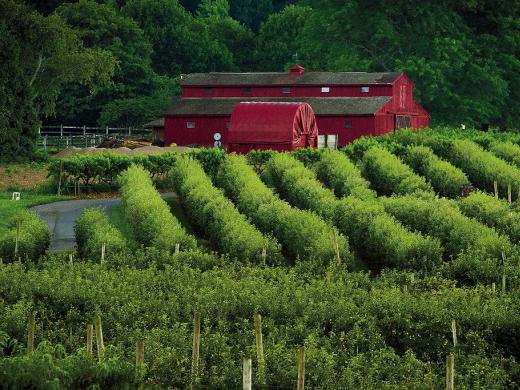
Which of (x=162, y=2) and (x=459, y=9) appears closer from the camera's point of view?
(x=459, y=9)

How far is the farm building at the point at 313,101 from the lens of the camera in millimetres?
88062

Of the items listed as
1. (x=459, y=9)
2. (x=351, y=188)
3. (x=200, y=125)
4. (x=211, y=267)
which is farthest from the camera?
(x=459, y=9)

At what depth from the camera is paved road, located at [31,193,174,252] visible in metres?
49.4

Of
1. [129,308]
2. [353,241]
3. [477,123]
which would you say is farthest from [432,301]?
[477,123]

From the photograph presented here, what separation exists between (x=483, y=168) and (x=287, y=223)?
78.1 ft

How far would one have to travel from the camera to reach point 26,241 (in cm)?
4275

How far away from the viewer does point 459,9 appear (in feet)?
363

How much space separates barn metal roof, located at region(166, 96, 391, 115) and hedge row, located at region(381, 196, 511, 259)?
126 ft

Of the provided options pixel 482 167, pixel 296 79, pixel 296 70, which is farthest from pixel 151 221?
pixel 296 70

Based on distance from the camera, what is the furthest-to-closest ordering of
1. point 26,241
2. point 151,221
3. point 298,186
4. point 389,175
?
point 389,175
point 298,186
point 151,221
point 26,241

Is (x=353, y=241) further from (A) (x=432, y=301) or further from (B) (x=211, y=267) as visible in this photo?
(A) (x=432, y=301)

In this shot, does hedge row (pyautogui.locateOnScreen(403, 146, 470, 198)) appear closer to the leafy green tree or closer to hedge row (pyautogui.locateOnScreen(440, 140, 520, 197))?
hedge row (pyautogui.locateOnScreen(440, 140, 520, 197))

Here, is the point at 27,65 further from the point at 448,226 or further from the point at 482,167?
the point at 448,226

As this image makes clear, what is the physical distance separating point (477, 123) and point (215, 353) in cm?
7886
